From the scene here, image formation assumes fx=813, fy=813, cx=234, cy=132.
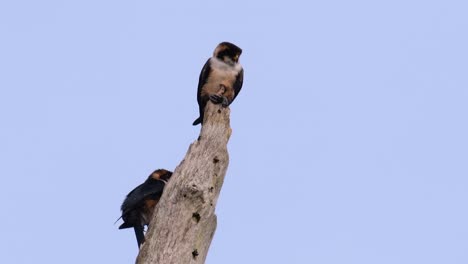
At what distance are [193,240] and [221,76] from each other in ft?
14.3

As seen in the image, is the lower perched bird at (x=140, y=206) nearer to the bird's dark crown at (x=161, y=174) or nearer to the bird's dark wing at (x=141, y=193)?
the bird's dark wing at (x=141, y=193)

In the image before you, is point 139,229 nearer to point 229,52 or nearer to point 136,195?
point 136,195

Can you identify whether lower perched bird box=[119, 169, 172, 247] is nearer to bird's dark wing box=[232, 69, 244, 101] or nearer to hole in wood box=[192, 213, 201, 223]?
hole in wood box=[192, 213, 201, 223]

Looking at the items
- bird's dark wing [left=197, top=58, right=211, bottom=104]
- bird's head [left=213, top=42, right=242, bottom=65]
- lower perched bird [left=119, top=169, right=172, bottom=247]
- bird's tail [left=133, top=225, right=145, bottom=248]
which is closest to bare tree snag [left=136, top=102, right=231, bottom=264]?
lower perched bird [left=119, top=169, right=172, bottom=247]

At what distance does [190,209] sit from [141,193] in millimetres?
2190

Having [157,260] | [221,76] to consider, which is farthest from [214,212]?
[221,76]

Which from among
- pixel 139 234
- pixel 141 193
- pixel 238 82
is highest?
pixel 238 82

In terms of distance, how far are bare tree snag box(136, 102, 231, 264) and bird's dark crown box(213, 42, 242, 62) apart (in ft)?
12.0

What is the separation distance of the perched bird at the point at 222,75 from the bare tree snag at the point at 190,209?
327cm

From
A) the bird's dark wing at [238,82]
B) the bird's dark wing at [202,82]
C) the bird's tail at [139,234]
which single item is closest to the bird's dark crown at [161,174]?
the bird's tail at [139,234]

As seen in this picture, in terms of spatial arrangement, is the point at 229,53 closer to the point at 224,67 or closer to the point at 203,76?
the point at 224,67

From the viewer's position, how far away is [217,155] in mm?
5980

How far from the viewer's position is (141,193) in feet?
25.0

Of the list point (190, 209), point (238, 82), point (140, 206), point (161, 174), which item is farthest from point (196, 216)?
point (238, 82)
